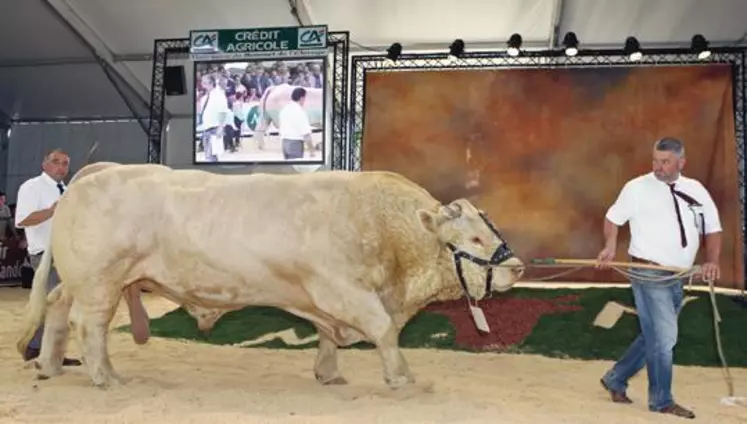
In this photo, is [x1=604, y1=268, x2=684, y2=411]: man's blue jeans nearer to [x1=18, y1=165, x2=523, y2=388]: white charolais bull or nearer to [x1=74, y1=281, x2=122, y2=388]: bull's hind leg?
[x1=18, y1=165, x2=523, y2=388]: white charolais bull

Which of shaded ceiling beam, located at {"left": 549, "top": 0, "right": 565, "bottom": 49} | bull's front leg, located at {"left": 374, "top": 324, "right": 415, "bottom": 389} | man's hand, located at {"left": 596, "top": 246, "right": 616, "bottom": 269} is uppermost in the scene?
shaded ceiling beam, located at {"left": 549, "top": 0, "right": 565, "bottom": 49}

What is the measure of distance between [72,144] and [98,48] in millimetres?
4915

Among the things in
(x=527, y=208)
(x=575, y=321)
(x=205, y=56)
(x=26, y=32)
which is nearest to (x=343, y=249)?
(x=575, y=321)

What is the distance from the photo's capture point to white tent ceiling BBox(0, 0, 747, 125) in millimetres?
11750

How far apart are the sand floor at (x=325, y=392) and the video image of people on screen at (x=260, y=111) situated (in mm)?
4307

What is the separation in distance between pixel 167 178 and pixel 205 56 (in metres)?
A: 6.36

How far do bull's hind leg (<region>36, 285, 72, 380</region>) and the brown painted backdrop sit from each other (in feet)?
20.1

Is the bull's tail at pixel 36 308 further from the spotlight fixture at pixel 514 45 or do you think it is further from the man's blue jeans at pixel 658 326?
the spotlight fixture at pixel 514 45

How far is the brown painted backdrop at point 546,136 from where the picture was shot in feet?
33.6

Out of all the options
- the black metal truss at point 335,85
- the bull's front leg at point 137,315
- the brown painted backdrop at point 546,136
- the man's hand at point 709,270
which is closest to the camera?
the man's hand at point 709,270

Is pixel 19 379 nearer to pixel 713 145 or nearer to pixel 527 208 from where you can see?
pixel 527 208

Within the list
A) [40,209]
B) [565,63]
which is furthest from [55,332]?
[565,63]

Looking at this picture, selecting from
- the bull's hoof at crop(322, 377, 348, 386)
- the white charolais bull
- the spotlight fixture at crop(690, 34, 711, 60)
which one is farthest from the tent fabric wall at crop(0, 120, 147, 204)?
the bull's hoof at crop(322, 377, 348, 386)

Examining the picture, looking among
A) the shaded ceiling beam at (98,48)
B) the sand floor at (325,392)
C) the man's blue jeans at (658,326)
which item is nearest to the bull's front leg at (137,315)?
the sand floor at (325,392)
